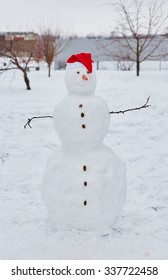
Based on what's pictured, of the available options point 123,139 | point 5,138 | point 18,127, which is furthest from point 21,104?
point 123,139

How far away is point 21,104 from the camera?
1151 centimetres

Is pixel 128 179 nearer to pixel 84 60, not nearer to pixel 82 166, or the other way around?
pixel 82 166

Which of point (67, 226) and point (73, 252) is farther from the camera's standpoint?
point (67, 226)

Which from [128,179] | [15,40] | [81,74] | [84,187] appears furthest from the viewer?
[15,40]

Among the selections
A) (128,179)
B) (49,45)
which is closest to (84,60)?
(128,179)

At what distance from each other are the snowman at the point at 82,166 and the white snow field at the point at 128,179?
12.1 inches

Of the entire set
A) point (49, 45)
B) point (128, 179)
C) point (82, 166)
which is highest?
point (49, 45)

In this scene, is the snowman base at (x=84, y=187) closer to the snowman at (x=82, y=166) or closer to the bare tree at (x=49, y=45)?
the snowman at (x=82, y=166)

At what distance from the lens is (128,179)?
6.56 meters

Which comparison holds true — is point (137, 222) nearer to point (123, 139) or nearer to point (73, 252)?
point (73, 252)

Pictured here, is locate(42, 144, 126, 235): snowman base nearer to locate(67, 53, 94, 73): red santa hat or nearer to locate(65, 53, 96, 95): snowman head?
locate(65, 53, 96, 95): snowman head

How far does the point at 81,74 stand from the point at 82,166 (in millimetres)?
1105

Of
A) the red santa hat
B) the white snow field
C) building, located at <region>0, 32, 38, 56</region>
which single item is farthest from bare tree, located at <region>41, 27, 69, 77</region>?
the red santa hat

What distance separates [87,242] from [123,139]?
442 centimetres
